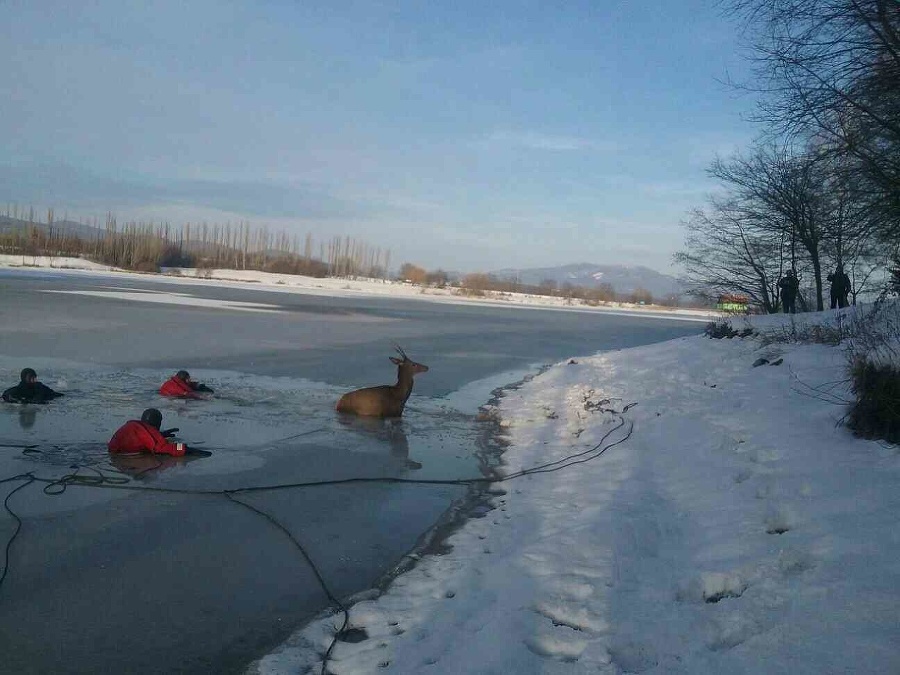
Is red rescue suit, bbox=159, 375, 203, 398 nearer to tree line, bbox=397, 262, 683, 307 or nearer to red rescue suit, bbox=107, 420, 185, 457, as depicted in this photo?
red rescue suit, bbox=107, 420, 185, 457

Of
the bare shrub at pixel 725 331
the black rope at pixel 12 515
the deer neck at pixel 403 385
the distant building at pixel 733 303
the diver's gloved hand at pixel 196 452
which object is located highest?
the distant building at pixel 733 303

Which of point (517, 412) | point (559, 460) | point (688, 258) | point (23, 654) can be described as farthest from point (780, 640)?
point (688, 258)

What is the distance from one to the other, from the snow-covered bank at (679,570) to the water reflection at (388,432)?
1573 millimetres

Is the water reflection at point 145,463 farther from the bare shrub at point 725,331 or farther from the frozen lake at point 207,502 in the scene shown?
the bare shrub at point 725,331

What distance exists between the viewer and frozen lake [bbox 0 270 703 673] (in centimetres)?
436

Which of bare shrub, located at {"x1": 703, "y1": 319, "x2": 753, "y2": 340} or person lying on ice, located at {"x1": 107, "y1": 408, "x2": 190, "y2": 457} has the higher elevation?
bare shrub, located at {"x1": 703, "y1": 319, "x2": 753, "y2": 340}

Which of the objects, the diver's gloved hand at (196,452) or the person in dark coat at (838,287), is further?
the person in dark coat at (838,287)

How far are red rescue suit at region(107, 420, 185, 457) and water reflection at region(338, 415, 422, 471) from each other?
8.93 ft

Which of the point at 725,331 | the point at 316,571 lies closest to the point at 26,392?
the point at 316,571

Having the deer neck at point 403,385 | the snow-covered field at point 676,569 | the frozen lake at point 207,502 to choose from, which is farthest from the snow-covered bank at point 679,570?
the deer neck at point 403,385

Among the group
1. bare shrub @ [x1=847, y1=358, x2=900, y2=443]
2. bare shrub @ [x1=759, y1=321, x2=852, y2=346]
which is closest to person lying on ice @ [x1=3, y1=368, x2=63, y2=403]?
bare shrub @ [x1=847, y1=358, x2=900, y2=443]

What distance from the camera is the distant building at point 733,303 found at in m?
28.0

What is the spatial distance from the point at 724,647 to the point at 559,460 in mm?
5432

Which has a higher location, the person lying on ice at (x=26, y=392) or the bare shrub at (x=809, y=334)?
the bare shrub at (x=809, y=334)
